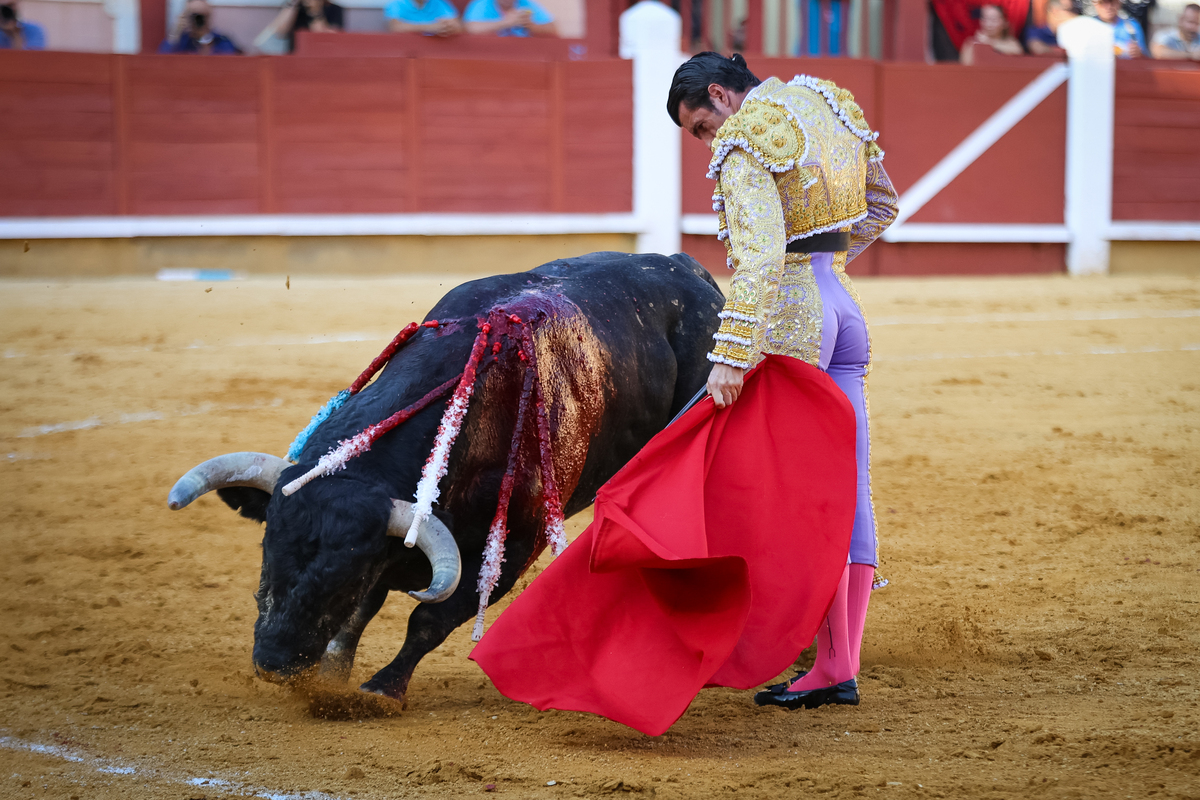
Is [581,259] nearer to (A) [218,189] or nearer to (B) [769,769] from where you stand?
(B) [769,769]

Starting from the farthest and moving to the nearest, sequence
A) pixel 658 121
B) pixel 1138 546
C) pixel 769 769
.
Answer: pixel 658 121 → pixel 1138 546 → pixel 769 769

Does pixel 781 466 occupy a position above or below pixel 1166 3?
below

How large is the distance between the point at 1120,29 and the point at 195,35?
6.95 meters

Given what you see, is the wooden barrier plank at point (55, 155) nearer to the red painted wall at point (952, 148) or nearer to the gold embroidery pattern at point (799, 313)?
the red painted wall at point (952, 148)

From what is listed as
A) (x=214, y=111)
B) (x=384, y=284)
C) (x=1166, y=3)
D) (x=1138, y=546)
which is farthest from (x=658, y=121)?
(x=1138, y=546)

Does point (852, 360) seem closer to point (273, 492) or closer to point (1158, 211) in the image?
point (273, 492)

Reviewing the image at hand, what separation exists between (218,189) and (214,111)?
0.52 m

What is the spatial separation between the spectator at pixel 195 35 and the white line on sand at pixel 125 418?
4.15 metres

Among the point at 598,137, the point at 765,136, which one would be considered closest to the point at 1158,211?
the point at 598,137

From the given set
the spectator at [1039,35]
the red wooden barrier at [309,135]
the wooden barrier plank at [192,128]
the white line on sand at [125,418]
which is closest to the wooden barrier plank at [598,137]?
the red wooden barrier at [309,135]

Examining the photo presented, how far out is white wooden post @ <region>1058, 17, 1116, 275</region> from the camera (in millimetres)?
9234

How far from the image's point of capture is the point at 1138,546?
335 centimetres

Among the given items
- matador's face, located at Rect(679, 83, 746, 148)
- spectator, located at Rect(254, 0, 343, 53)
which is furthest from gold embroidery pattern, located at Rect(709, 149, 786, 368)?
spectator, located at Rect(254, 0, 343, 53)

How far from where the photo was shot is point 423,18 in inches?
336
